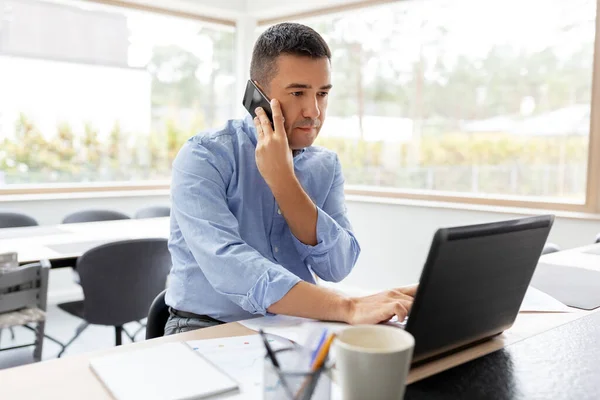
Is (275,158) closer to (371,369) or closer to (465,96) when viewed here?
(371,369)

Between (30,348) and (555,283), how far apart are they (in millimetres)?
1863

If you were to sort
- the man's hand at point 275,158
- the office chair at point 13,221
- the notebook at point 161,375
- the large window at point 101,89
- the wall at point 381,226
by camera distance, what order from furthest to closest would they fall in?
the large window at point 101,89
the wall at point 381,226
the office chair at point 13,221
the man's hand at point 275,158
the notebook at point 161,375

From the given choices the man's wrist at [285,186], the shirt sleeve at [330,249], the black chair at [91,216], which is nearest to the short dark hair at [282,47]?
the man's wrist at [285,186]

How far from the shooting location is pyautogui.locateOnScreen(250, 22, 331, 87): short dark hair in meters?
1.32

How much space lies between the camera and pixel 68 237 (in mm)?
2945

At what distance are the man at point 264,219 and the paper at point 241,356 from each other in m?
0.14

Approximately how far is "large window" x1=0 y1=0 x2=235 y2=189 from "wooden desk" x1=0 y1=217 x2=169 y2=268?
4.89ft

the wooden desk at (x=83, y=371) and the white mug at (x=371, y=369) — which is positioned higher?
the white mug at (x=371, y=369)

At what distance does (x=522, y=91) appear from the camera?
396 cm

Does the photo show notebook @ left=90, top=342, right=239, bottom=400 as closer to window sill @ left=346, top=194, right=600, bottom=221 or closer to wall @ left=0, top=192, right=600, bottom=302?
window sill @ left=346, top=194, right=600, bottom=221

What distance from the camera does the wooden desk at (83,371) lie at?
0.80m

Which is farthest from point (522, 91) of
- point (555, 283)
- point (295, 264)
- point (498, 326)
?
point (498, 326)

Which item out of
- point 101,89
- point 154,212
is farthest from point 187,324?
point 101,89

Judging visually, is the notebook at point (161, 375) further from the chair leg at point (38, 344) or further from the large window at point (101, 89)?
the large window at point (101, 89)
